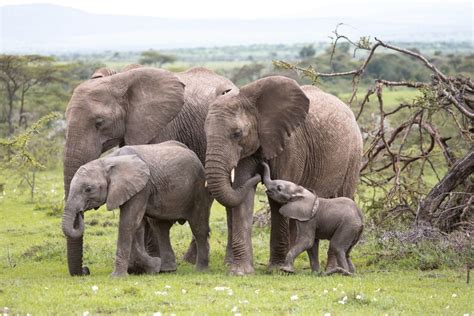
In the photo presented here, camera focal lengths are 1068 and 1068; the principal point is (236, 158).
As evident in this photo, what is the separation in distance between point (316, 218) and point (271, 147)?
875 mm

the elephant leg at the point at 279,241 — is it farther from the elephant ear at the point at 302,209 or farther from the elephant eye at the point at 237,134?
the elephant eye at the point at 237,134

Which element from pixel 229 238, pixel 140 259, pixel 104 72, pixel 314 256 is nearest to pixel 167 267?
pixel 140 259

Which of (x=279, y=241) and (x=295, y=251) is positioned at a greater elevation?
(x=295, y=251)

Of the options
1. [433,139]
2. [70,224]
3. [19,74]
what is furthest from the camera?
[19,74]

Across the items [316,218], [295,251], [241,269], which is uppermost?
[316,218]

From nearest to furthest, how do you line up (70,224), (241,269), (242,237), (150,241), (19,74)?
1. (70,224)
2. (241,269)
3. (242,237)
4. (150,241)
5. (19,74)

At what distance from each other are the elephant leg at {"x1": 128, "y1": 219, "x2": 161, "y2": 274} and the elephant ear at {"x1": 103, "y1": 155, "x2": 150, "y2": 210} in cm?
62

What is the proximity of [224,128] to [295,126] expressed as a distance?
2.91 feet

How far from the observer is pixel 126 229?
10.3 meters

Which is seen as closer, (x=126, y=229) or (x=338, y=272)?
(x=126, y=229)

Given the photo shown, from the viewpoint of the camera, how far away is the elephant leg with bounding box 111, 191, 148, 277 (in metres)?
10.3

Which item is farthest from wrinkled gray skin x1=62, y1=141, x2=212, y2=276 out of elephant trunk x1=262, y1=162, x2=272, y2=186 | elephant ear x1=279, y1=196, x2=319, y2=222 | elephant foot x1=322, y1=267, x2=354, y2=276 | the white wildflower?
the white wildflower

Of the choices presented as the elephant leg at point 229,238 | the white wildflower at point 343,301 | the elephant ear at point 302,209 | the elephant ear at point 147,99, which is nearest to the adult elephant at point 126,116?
the elephant ear at point 147,99

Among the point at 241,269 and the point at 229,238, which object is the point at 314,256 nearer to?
the point at 241,269
